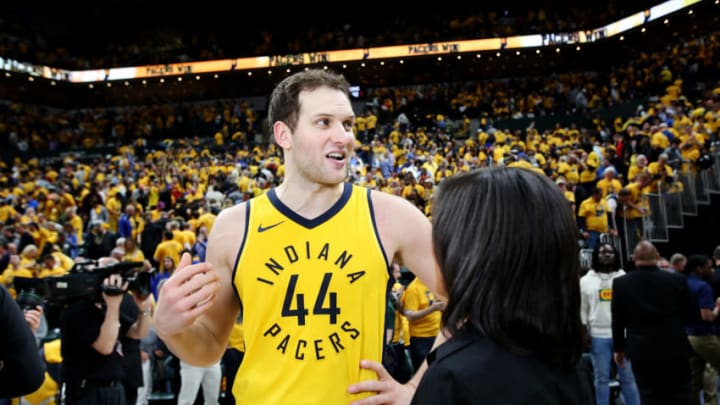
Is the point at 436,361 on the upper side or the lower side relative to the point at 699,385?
upper

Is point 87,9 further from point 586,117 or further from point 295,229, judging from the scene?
point 295,229

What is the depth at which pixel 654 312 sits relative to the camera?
556 cm

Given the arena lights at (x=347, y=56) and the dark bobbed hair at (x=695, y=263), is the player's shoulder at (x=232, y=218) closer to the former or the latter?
the dark bobbed hair at (x=695, y=263)

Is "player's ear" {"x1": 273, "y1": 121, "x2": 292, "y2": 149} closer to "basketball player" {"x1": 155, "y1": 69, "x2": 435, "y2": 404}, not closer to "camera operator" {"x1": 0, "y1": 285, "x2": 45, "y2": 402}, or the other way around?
"basketball player" {"x1": 155, "y1": 69, "x2": 435, "y2": 404}

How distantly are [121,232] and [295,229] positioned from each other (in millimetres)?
13728

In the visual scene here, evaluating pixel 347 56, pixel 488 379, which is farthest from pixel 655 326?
pixel 347 56

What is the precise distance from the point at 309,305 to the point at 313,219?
0.32m

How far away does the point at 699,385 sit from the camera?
23.0 ft

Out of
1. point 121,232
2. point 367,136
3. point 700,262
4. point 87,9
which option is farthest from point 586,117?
point 87,9

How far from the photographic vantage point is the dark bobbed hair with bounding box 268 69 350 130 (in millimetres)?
2436

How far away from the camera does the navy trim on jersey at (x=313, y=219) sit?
7.57 feet

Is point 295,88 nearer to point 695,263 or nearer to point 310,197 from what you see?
point 310,197

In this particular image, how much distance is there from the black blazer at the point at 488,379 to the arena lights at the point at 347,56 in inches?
1212

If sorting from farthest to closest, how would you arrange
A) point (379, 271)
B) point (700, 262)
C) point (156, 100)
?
point (156, 100) → point (700, 262) → point (379, 271)
